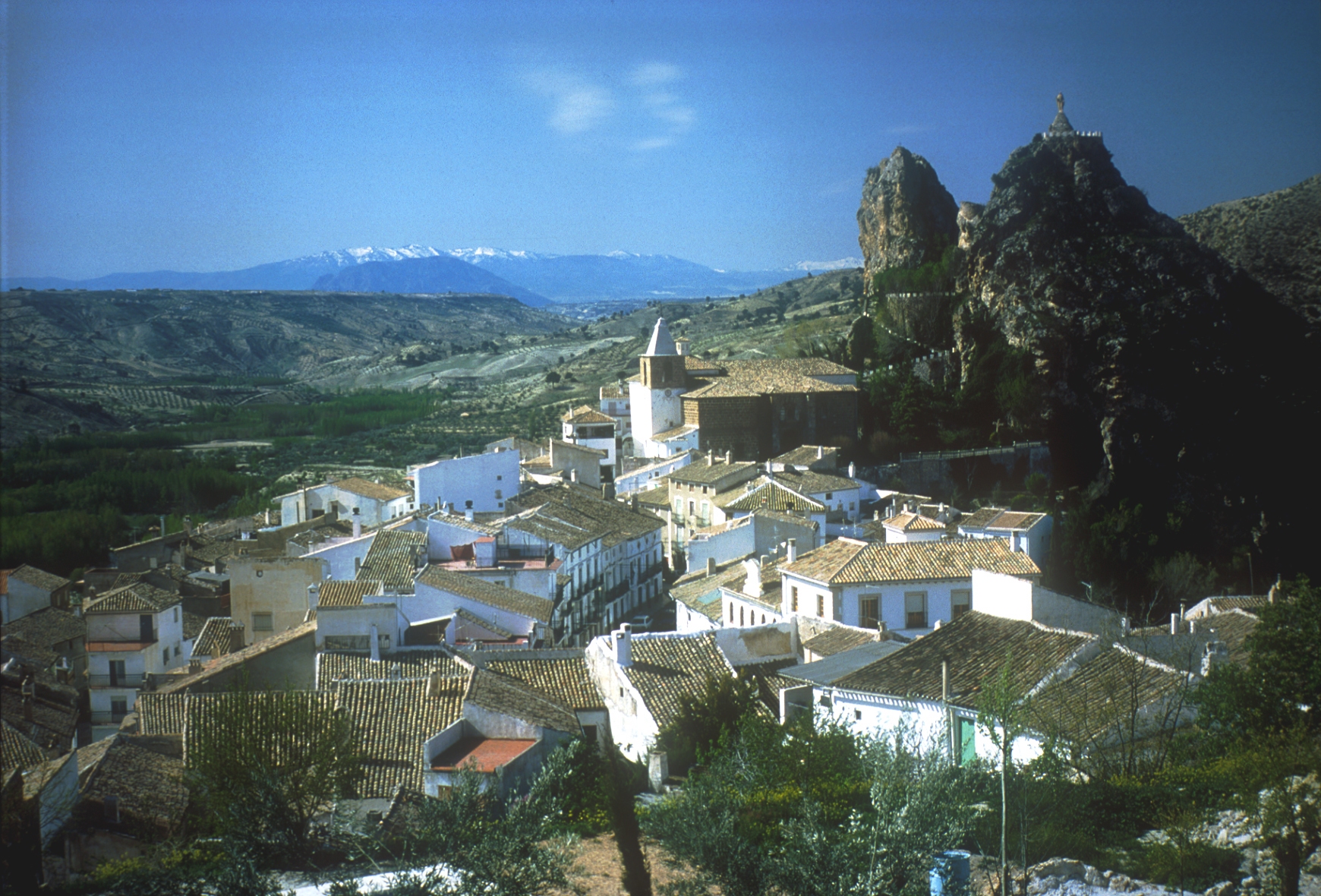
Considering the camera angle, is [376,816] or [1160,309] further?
[1160,309]

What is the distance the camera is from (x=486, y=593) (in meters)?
20.7

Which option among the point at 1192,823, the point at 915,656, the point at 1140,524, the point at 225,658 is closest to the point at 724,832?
the point at 1192,823

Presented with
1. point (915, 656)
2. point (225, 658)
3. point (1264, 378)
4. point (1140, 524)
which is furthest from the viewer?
point (1264, 378)

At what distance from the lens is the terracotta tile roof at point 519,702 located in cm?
1370

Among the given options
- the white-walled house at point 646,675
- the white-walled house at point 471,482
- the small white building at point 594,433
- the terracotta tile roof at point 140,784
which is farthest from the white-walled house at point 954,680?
the small white building at point 594,433

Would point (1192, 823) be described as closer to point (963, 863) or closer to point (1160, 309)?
point (963, 863)

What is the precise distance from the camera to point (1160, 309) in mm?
41031

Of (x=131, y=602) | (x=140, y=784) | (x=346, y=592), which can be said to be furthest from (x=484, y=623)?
(x=131, y=602)

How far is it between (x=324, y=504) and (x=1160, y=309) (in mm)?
31076

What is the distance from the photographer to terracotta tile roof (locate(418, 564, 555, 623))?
20.0 m

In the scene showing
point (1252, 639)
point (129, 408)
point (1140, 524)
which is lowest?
point (1140, 524)

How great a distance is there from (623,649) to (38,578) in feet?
47.6

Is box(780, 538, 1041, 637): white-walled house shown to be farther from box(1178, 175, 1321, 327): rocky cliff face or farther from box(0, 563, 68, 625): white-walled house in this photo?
box(1178, 175, 1321, 327): rocky cliff face

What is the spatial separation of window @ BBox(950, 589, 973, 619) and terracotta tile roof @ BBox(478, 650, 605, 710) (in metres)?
7.14
